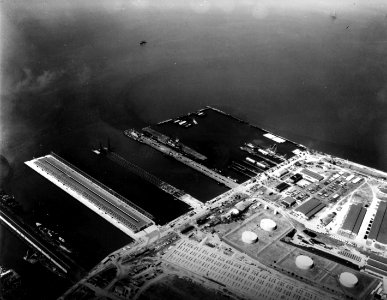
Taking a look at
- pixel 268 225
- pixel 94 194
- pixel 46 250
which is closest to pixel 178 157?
pixel 94 194

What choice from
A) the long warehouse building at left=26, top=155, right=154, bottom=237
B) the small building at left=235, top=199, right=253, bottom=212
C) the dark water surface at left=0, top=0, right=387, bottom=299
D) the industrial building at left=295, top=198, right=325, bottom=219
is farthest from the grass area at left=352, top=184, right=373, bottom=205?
the long warehouse building at left=26, top=155, right=154, bottom=237

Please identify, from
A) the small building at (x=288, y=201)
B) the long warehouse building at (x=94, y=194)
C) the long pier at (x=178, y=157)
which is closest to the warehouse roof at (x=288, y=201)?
the small building at (x=288, y=201)

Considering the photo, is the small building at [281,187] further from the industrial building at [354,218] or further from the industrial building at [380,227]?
the industrial building at [380,227]

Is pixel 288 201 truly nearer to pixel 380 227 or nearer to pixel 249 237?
pixel 249 237

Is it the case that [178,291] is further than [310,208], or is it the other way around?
[310,208]

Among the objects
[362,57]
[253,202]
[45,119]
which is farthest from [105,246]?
[362,57]

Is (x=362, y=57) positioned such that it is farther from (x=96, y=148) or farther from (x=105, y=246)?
(x=105, y=246)

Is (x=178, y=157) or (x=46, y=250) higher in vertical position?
(x=178, y=157)
